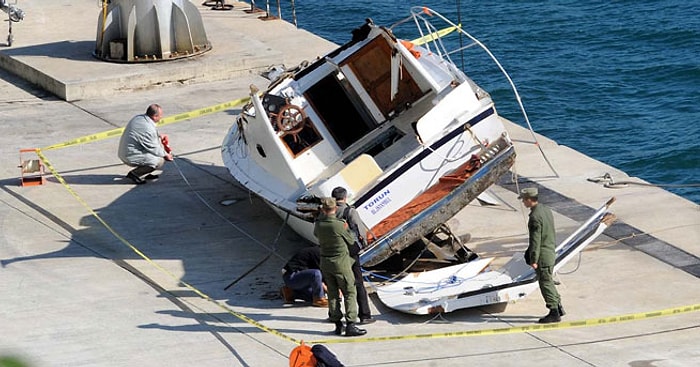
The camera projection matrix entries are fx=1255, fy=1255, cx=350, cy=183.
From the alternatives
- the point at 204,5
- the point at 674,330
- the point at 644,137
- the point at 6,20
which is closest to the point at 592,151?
the point at 644,137

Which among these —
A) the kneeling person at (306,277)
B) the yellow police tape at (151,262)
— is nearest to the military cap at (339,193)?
the kneeling person at (306,277)

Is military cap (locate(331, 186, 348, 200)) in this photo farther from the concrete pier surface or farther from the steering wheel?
the steering wheel

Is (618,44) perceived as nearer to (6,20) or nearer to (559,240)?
(6,20)

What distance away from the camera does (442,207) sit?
13.1m

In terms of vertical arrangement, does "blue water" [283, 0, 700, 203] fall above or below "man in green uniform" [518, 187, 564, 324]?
below

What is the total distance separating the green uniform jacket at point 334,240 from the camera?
38.0 feet

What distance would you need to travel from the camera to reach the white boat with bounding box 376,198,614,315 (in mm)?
12250

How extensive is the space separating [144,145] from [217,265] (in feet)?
9.24

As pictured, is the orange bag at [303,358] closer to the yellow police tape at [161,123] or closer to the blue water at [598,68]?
the yellow police tape at [161,123]

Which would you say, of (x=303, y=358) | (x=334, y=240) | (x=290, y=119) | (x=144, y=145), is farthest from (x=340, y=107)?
(x=303, y=358)

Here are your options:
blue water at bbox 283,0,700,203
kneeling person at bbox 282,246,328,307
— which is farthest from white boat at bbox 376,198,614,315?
blue water at bbox 283,0,700,203

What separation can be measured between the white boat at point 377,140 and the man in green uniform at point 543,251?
55.0 inches

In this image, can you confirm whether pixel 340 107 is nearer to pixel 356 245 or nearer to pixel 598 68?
pixel 356 245

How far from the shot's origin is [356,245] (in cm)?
1188
